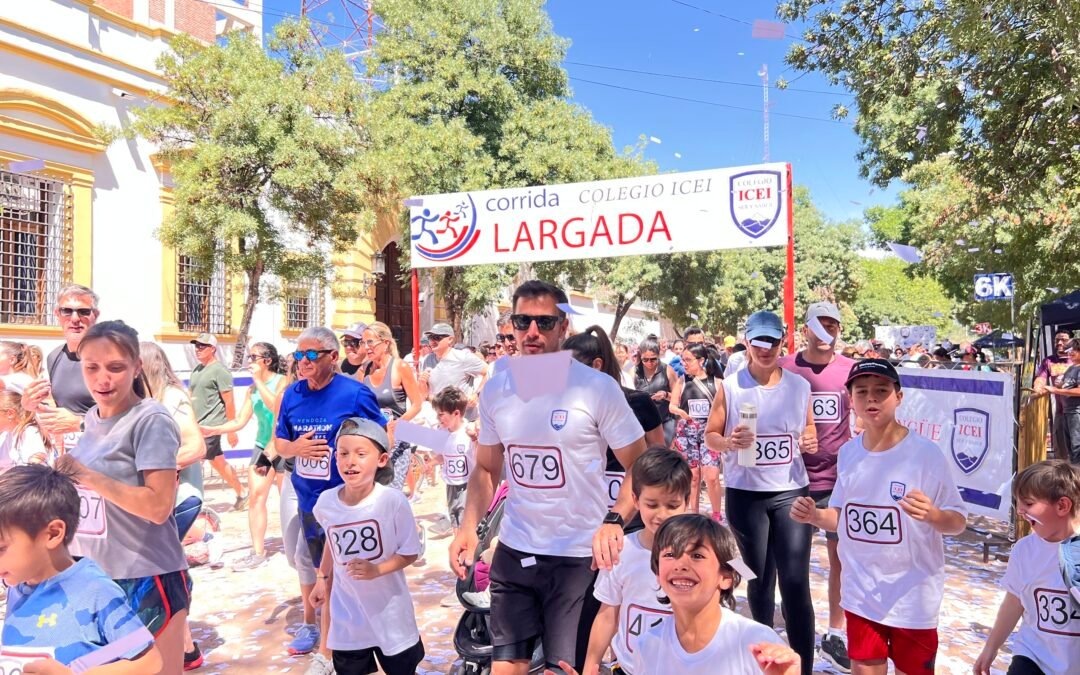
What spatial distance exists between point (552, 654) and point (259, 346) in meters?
5.97

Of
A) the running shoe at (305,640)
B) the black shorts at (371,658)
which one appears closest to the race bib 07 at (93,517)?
the black shorts at (371,658)

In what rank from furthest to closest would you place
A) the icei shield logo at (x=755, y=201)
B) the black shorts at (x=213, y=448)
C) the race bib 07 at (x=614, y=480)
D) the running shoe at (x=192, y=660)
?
the icei shield logo at (x=755, y=201)
the black shorts at (x=213, y=448)
the running shoe at (x=192, y=660)
the race bib 07 at (x=614, y=480)

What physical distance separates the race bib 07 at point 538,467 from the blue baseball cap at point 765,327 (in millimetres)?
1707

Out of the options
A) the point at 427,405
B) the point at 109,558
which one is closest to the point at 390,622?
the point at 109,558

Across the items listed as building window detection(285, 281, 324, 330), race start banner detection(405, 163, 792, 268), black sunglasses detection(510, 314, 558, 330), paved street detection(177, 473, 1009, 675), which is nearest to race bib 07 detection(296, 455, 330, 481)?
paved street detection(177, 473, 1009, 675)

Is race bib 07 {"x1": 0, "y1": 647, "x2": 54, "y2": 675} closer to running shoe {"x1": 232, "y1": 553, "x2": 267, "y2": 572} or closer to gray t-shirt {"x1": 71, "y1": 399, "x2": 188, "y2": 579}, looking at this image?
gray t-shirt {"x1": 71, "y1": 399, "x2": 188, "y2": 579}

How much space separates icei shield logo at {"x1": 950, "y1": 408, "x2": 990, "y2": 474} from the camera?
6738mm

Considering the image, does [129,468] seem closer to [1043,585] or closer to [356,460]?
[356,460]

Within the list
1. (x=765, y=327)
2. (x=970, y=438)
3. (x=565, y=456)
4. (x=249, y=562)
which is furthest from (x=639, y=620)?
(x=249, y=562)

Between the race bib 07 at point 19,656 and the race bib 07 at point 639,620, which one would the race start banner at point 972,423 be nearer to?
the race bib 07 at point 639,620

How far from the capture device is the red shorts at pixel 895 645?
126 inches

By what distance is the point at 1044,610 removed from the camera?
297cm

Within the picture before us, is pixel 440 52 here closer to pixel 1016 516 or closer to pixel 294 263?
pixel 294 263

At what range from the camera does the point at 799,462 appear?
442 centimetres
